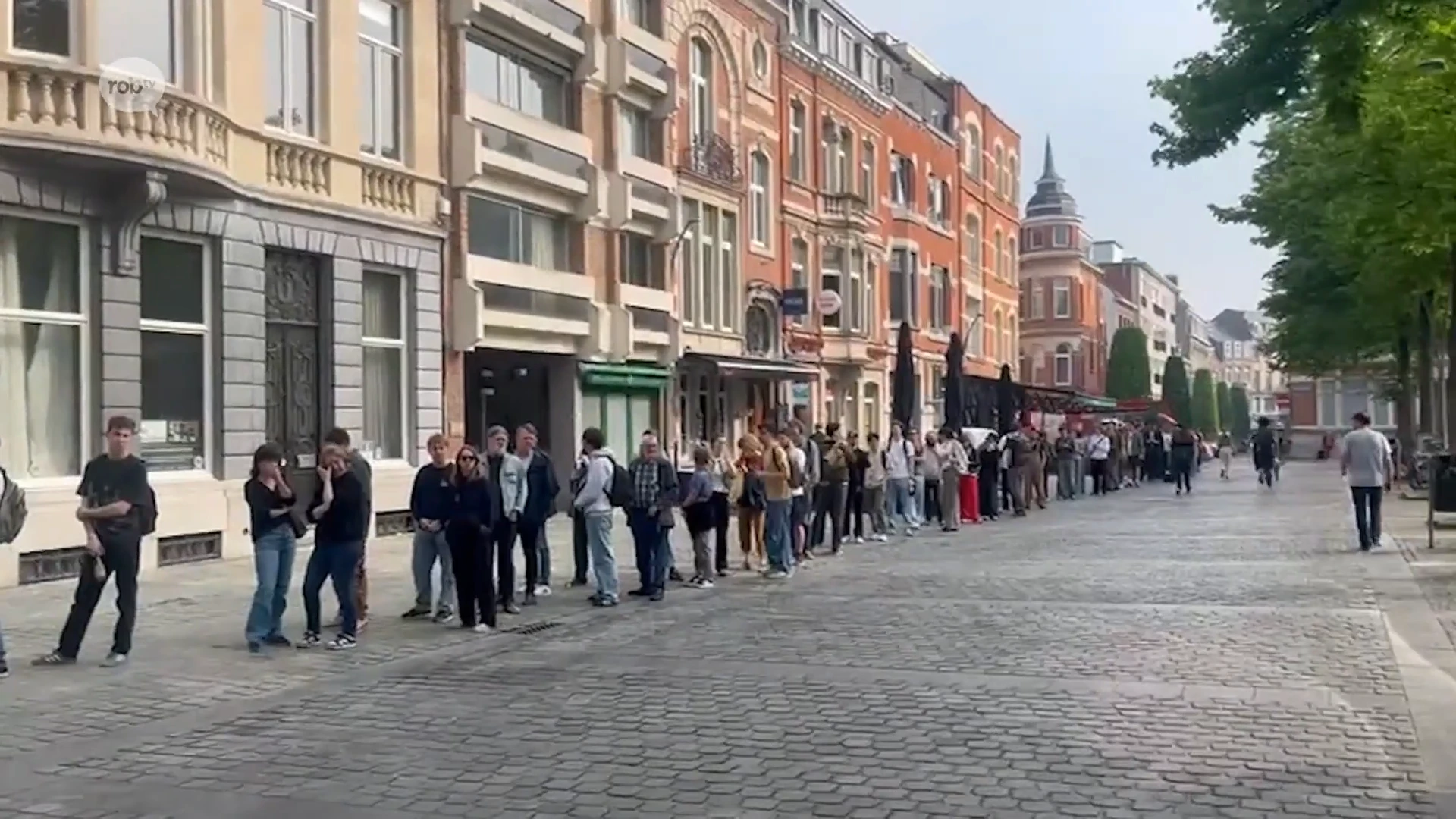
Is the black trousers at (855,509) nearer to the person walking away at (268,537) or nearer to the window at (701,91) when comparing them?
the person walking away at (268,537)

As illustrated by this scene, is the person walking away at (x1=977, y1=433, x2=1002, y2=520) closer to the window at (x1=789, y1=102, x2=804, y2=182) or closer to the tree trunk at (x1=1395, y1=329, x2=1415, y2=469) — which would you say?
the window at (x1=789, y1=102, x2=804, y2=182)

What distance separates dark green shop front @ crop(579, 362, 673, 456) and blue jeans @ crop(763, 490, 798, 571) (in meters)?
12.1

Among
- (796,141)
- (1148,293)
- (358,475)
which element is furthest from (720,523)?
(1148,293)

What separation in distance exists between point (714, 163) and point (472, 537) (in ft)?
76.8

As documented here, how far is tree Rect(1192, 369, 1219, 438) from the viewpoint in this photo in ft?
374

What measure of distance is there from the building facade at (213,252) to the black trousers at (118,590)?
17.9 feet

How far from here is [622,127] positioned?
31.0m

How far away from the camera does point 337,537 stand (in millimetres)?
11781

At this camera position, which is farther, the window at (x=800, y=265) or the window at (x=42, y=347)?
the window at (x=800, y=265)

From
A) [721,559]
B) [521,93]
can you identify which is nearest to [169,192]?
[721,559]

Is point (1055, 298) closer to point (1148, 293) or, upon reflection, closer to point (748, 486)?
point (1148, 293)

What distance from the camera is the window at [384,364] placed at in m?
22.6

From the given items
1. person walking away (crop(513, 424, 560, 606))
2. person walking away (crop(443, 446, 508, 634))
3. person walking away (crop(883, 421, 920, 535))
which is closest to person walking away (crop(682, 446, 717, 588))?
→ person walking away (crop(513, 424, 560, 606))

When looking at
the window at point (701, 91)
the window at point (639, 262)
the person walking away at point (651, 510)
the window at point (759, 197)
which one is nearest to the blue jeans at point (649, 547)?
the person walking away at point (651, 510)
